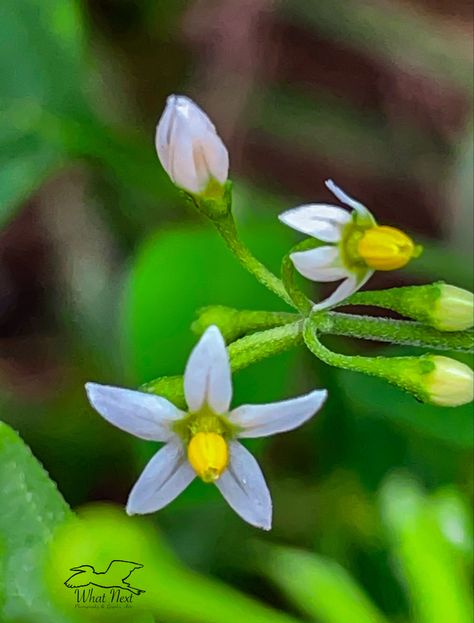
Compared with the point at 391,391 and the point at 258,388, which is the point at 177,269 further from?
the point at 391,391

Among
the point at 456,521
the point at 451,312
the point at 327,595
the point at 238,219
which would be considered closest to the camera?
the point at 327,595

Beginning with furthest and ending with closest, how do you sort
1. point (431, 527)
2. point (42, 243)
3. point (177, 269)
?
point (42, 243), point (177, 269), point (431, 527)

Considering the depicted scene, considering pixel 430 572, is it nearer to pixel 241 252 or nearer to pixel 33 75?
pixel 241 252

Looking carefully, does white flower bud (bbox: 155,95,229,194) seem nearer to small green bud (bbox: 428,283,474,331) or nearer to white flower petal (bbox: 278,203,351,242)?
white flower petal (bbox: 278,203,351,242)

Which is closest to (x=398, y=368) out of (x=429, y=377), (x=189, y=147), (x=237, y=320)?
(x=429, y=377)

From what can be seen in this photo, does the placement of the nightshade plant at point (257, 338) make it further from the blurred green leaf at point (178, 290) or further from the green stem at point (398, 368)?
the blurred green leaf at point (178, 290)

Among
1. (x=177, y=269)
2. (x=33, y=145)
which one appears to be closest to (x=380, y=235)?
(x=177, y=269)

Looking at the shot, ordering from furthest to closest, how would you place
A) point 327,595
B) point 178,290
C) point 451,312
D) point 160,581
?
point 178,290, point 451,312, point 327,595, point 160,581
